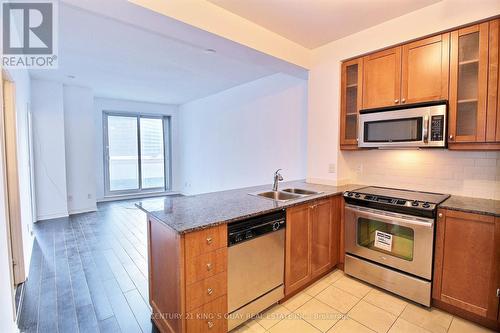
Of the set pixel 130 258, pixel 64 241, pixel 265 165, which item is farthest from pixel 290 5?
pixel 64 241

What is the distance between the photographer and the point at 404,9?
2342 millimetres

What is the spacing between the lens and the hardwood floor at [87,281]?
203cm

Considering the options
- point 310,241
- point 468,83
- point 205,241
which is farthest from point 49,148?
point 468,83

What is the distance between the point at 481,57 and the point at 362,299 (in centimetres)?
235

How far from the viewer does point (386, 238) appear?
2387 mm

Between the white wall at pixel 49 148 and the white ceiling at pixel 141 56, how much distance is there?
1.22 ft

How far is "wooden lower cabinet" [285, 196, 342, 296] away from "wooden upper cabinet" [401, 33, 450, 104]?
4.24ft

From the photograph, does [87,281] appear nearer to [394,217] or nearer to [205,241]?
[205,241]

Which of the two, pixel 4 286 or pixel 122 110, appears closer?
pixel 4 286

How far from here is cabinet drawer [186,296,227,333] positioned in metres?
1.59

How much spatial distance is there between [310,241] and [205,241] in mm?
1243

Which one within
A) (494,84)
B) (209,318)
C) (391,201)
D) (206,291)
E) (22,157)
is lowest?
(209,318)

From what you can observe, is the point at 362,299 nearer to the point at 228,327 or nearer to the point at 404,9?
the point at 228,327

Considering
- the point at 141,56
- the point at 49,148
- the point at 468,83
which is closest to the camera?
the point at 468,83
